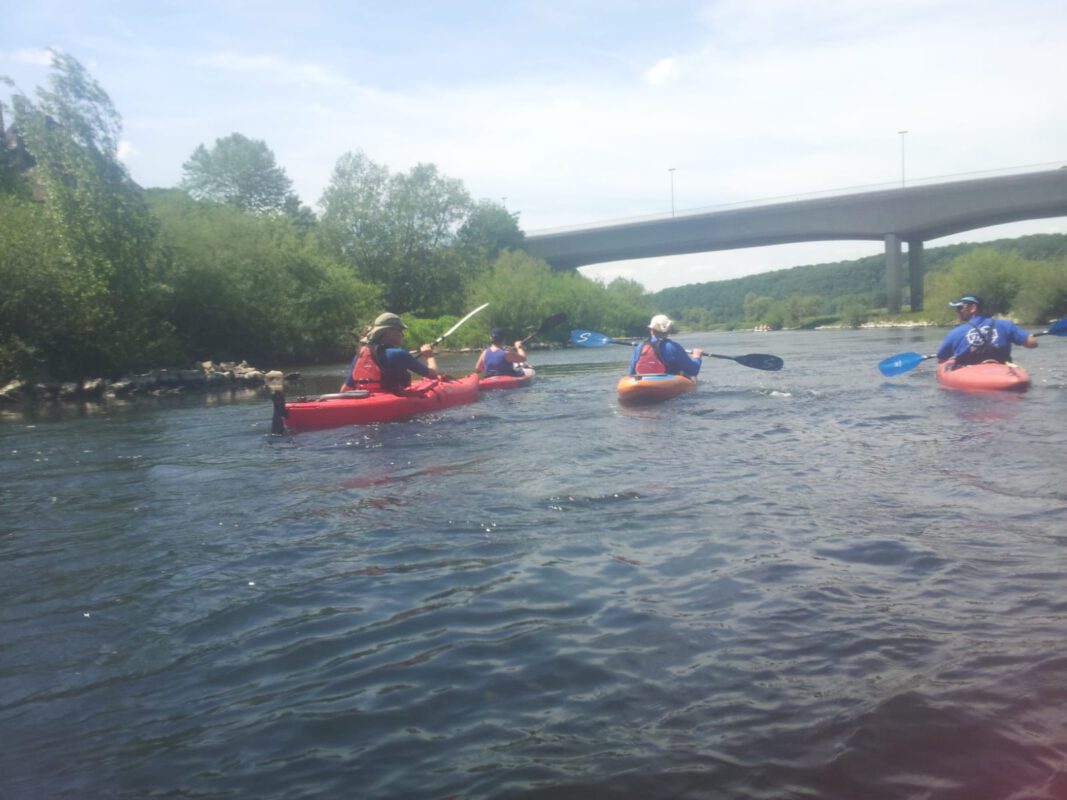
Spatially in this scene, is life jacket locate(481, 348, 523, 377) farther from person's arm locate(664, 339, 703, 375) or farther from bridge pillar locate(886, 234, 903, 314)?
bridge pillar locate(886, 234, 903, 314)

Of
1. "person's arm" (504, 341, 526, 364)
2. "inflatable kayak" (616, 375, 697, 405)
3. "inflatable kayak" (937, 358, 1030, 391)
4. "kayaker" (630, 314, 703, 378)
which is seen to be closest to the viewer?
"inflatable kayak" (937, 358, 1030, 391)

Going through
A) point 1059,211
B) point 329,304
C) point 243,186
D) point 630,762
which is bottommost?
point 630,762

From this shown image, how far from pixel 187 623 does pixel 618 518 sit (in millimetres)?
2598

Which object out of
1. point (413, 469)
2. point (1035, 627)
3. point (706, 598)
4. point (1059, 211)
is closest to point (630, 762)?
point (706, 598)

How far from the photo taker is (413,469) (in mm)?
7375

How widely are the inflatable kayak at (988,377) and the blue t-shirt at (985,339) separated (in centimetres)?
19

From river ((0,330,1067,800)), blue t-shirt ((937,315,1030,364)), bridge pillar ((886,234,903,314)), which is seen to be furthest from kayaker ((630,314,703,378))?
bridge pillar ((886,234,903,314))

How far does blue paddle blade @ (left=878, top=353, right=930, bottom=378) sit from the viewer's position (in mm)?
13537

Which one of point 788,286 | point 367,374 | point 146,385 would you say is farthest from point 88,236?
point 788,286

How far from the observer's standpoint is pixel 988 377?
1116 centimetres

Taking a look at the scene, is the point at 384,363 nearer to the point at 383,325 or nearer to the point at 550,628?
the point at 383,325

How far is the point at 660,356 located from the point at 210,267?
20.7 meters

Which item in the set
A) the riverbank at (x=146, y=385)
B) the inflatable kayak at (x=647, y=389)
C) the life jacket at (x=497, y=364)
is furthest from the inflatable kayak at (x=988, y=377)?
the riverbank at (x=146, y=385)

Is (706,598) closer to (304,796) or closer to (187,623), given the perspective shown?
(304,796)
